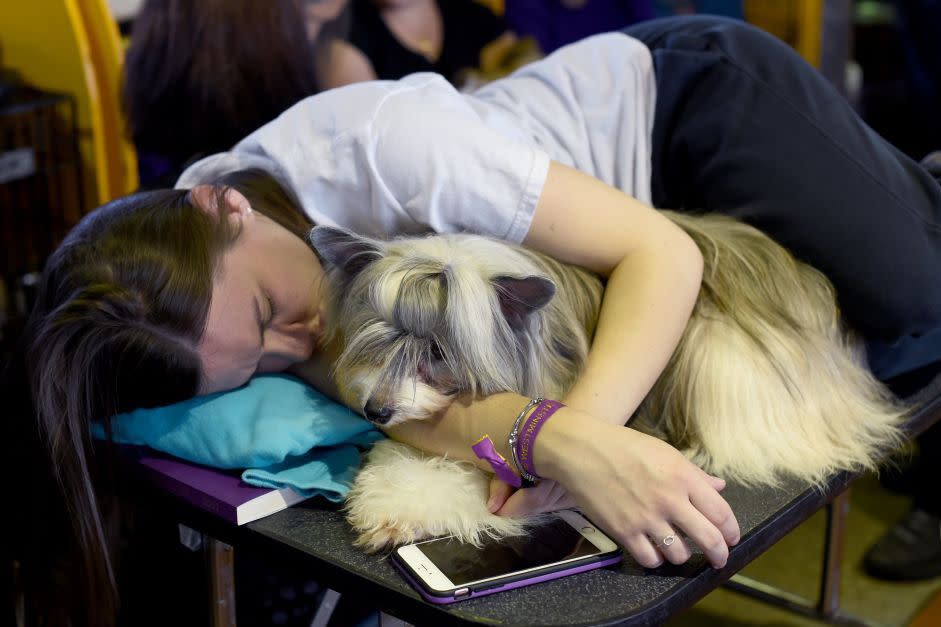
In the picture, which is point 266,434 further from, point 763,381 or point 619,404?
point 763,381

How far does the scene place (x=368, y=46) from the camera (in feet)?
7.66

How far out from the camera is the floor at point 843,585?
6.03 feet

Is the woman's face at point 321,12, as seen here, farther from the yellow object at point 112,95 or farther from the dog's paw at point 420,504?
the dog's paw at point 420,504

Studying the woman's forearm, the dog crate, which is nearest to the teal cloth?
the woman's forearm

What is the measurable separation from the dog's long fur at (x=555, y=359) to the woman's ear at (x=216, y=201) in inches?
5.9

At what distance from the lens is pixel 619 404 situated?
109cm

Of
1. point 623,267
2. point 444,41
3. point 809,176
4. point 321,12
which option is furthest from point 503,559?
point 444,41

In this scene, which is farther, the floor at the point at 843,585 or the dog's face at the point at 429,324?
the floor at the point at 843,585

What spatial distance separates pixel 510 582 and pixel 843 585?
1.24 meters

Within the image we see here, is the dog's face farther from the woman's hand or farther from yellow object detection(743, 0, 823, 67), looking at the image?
yellow object detection(743, 0, 823, 67)

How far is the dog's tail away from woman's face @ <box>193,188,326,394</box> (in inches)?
17.0

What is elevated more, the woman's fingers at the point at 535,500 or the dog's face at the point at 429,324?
the dog's face at the point at 429,324

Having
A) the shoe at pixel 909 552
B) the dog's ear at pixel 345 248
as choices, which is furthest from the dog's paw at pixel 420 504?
the shoe at pixel 909 552

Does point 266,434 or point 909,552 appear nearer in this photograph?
point 266,434
